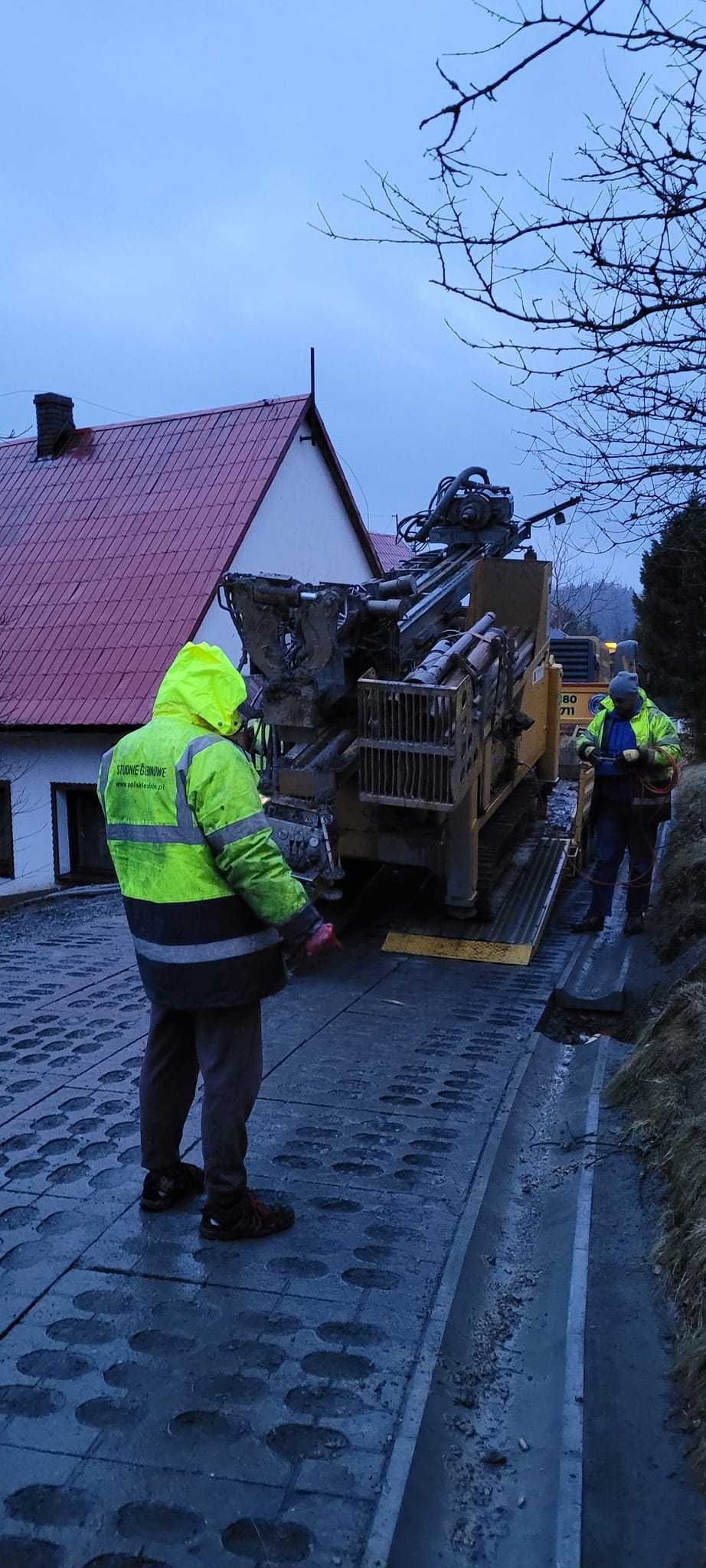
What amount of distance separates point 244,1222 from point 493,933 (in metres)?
4.27

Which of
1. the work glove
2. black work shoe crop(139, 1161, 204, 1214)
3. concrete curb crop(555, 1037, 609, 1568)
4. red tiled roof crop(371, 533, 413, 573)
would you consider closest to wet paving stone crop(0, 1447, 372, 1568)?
concrete curb crop(555, 1037, 609, 1568)

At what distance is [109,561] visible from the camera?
16172 millimetres

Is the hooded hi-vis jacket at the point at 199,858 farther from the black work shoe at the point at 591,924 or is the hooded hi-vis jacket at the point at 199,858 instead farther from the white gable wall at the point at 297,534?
the white gable wall at the point at 297,534

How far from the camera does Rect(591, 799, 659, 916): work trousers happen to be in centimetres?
821

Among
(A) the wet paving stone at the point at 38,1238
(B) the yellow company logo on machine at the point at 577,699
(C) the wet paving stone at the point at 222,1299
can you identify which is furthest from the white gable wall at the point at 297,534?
(A) the wet paving stone at the point at 38,1238

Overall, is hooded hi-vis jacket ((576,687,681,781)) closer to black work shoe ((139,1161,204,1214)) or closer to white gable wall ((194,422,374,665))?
black work shoe ((139,1161,204,1214))

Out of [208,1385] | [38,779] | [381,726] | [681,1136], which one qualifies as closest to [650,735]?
[381,726]

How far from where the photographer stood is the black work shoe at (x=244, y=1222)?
359cm

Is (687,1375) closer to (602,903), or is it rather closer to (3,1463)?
(3,1463)

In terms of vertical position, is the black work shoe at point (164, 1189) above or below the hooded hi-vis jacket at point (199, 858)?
below

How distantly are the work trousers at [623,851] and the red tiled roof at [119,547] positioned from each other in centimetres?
703

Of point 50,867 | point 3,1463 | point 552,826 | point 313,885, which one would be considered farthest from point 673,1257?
point 50,867

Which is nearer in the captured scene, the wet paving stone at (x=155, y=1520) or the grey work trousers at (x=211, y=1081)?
the wet paving stone at (x=155, y=1520)

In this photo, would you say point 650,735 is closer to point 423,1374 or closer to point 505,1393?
point 505,1393
